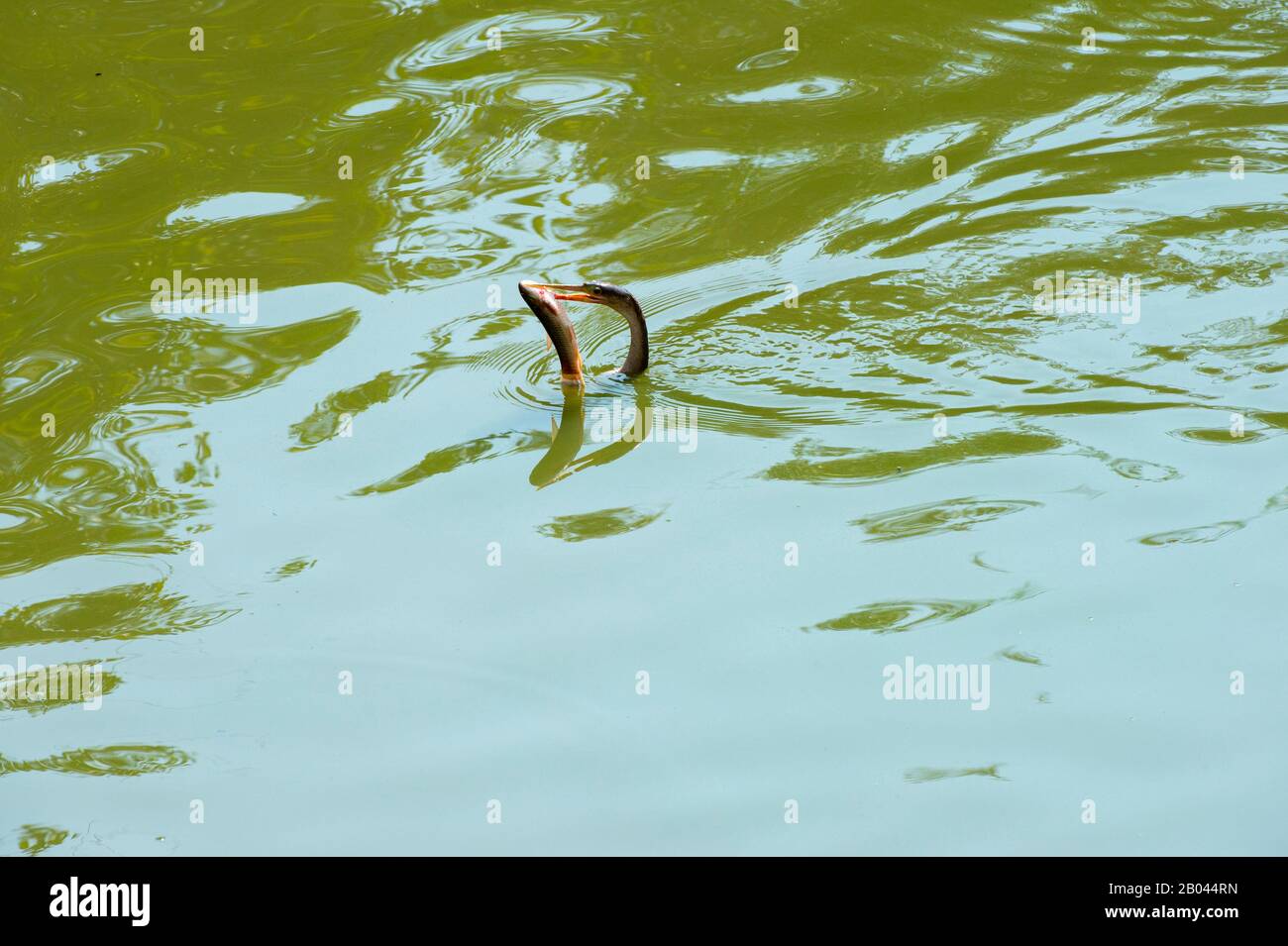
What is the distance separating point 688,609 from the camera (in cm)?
488

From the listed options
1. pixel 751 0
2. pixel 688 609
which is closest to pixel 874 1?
pixel 751 0

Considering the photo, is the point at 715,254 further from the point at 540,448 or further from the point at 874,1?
the point at 874,1
